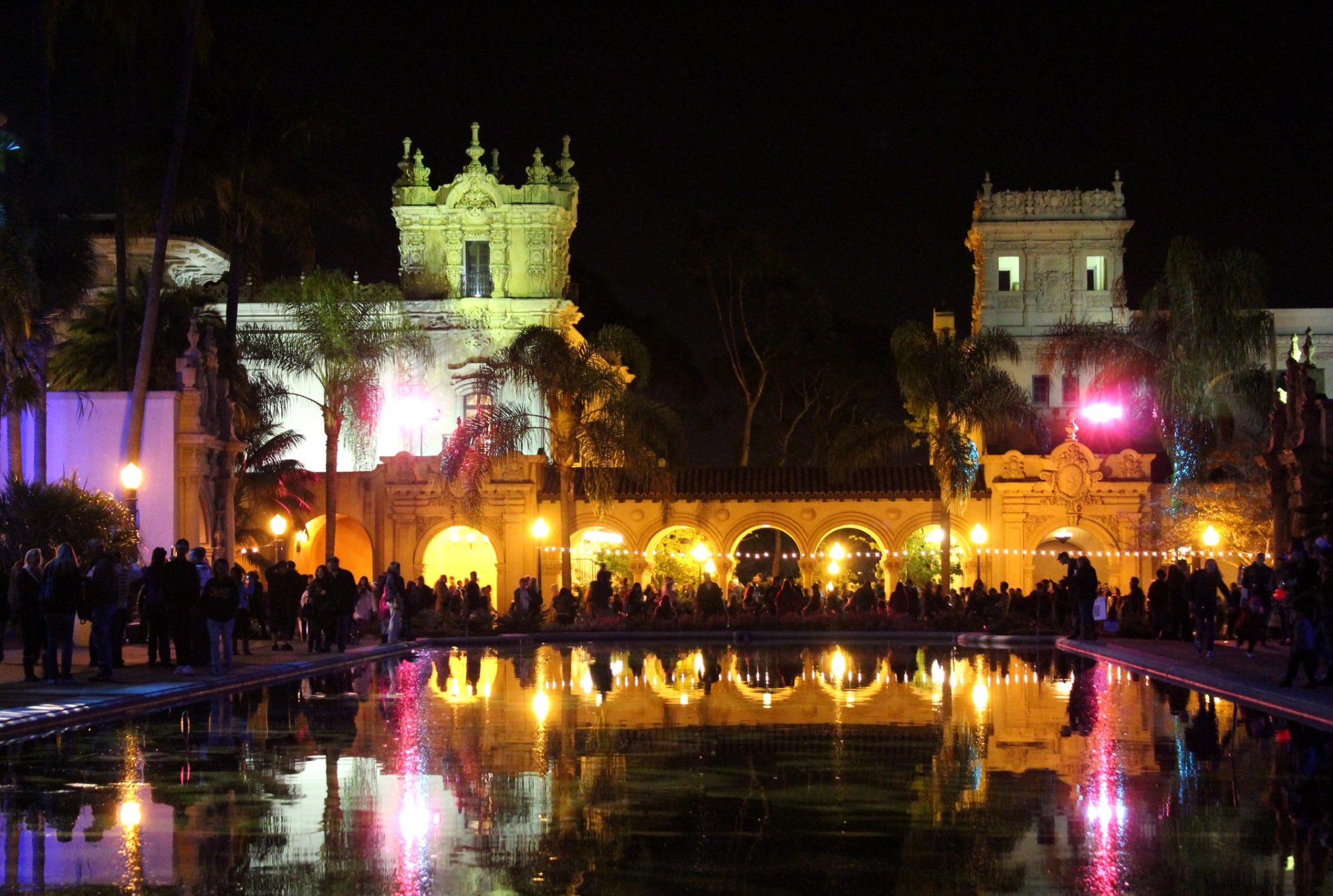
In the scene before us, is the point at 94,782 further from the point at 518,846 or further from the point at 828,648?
the point at 828,648

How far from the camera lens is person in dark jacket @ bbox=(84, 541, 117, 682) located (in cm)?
2111

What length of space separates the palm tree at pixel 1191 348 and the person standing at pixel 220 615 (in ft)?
89.4

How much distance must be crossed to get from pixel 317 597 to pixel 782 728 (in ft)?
48.2

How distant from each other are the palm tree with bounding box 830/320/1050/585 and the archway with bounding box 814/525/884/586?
4072 mm

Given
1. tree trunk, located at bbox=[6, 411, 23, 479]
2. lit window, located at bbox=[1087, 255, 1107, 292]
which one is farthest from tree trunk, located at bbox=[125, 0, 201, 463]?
lit window, located at bbox=[1087, 255, 1107, 292]

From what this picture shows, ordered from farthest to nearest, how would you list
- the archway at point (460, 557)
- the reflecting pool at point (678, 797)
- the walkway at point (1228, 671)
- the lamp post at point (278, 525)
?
the archway at point (460, 557) → the lamp post at point (278, 525) → the walkway at point (1228, 671) → the reflecting pool at point (678, 797)

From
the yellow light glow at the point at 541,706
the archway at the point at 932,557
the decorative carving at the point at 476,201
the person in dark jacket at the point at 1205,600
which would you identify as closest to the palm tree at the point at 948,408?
the archway at the point at 932,557

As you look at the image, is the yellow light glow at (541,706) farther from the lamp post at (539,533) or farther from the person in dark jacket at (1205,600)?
the lamp post at (539,533)

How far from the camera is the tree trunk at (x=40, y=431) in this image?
30.9 meters

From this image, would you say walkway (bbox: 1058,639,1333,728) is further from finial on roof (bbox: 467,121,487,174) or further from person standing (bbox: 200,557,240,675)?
finial on roof (bbox: 467,121,487,174)

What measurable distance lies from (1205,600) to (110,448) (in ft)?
68.5

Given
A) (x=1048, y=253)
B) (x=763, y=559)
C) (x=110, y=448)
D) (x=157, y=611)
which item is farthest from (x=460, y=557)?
(x=157, y=611)

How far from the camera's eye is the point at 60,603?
20.7 meters

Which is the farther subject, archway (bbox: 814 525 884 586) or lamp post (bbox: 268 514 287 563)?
archway (bbox: 814 525 884 586)
